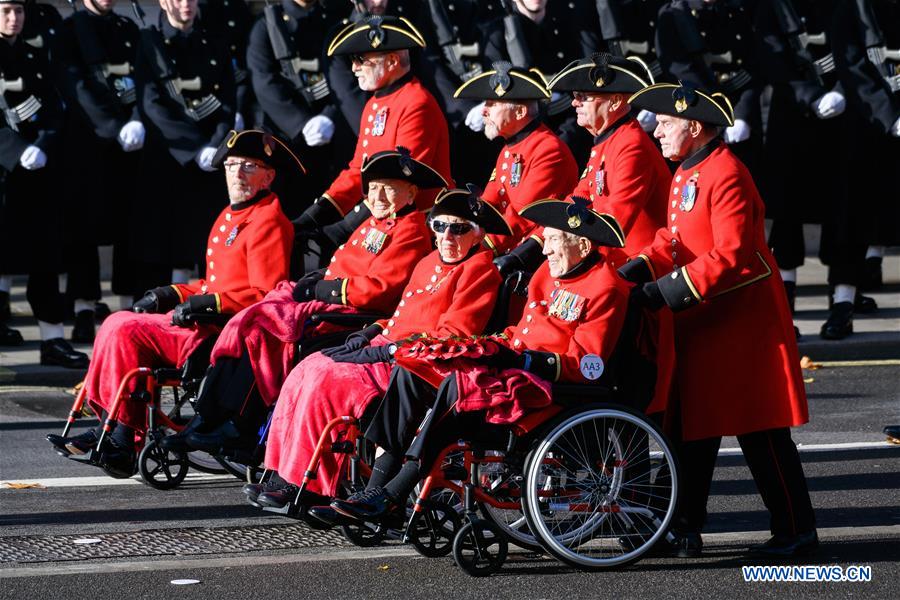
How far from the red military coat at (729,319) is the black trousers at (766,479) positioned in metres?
0.10

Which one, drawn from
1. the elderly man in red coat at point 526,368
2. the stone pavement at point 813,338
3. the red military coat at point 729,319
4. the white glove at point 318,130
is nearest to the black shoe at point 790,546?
the red military coat at point 729,319

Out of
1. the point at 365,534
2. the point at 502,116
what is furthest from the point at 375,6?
the point at 365,534

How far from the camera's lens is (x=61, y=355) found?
11922 millimetres

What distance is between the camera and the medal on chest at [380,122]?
990 cm

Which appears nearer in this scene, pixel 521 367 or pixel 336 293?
pixel 521 367

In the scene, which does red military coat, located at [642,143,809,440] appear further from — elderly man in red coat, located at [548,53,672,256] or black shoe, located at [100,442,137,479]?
black shoe, located at [100,442,137,479]

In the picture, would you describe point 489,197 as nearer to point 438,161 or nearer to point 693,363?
point 438,161

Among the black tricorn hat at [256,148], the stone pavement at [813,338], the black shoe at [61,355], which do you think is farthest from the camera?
the black shoe at [61,355]

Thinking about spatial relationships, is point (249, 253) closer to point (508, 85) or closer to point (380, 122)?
point (380, 122)

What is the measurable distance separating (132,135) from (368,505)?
5.94 meters

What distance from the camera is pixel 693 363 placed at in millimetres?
7828

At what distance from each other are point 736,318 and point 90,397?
3.07m

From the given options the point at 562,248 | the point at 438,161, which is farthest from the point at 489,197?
the point at 562,248

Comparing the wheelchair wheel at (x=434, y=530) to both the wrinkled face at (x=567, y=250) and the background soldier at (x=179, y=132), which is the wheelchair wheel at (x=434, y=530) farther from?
the background soldier at (x=179, y=132)
